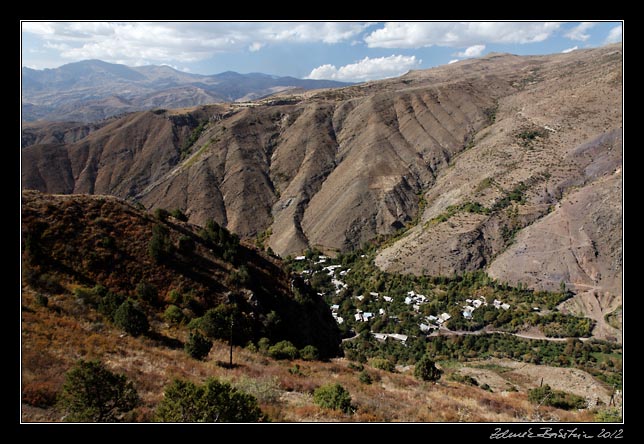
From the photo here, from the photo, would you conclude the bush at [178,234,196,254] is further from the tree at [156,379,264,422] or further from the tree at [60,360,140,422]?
the tree at [156,379,264,422]

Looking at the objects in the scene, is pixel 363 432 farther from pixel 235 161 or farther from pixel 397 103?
pixel 397 103

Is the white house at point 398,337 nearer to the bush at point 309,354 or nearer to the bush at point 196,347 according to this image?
the bush at point 309,354

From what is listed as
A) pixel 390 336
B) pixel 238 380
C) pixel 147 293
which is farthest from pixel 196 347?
pixel 390 336

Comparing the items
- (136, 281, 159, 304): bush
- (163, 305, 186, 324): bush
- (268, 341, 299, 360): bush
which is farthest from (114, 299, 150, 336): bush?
(268, 341, 299, 360): bush

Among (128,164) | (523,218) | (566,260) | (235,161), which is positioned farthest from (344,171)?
(128,164)

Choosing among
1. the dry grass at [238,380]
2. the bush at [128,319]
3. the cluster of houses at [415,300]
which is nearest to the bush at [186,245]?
the dry grass at [238,380]

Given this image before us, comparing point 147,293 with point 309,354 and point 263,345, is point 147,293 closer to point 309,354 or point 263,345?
point 263,345

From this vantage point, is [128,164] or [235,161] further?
[128,164]

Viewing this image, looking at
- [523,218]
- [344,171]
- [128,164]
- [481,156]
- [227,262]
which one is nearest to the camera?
[227,262]
